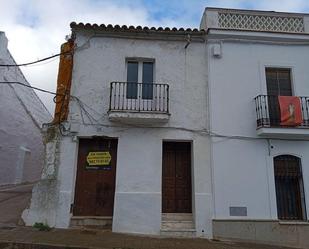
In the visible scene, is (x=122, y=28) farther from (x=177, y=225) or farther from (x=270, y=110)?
(x=177, y=225)

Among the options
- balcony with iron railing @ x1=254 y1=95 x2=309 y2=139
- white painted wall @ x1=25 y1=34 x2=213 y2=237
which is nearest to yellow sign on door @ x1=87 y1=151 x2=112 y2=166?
white painted wall @ x1=25 y1=34 x2=213 y2=237

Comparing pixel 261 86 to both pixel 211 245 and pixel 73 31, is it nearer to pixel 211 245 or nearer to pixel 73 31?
pixel 211 245

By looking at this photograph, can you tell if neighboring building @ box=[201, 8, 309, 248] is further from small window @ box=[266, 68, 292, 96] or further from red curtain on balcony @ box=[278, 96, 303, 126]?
red curtain on balcony @ box=[278, 96, 303, 126]

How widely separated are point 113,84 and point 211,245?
5199 millimetres

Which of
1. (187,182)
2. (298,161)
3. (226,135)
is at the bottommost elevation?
(187,182)

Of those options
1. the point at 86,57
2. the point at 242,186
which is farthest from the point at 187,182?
the point at 86,57

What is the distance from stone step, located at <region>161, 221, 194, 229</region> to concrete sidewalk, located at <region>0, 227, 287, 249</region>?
0.57m

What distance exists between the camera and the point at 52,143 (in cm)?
794

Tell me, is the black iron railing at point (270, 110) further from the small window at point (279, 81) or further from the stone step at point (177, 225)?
the stone step at point (177, 225)

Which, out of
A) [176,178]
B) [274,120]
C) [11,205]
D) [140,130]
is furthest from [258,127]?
[11,205]

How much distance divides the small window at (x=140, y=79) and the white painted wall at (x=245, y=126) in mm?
1938

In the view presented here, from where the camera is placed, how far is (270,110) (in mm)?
8203

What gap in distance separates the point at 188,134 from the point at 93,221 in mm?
3737

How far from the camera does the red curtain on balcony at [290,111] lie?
794cm
